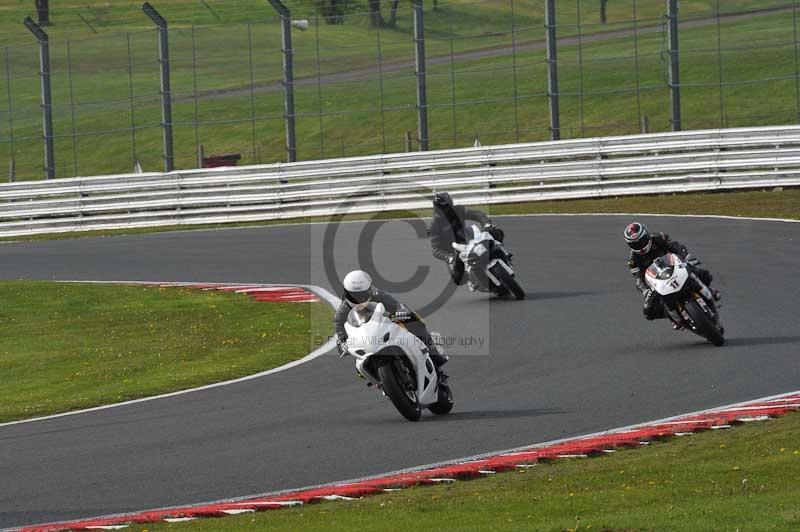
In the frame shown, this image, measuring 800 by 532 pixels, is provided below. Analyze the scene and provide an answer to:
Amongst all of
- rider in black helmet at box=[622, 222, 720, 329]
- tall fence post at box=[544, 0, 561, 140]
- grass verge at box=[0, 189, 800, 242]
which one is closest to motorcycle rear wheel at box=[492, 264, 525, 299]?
rider in black helmet at box=[622, 222, 720, 329]

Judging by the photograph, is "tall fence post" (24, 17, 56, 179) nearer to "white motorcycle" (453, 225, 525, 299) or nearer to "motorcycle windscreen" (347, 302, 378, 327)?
"white motorcycle" (453, 225, 525, 299)

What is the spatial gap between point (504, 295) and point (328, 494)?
9911 mm

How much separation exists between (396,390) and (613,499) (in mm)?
3704

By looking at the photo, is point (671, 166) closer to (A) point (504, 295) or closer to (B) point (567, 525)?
(A) point (504, 295)

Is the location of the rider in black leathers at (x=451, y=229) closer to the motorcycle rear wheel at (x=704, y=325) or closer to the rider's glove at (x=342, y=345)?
the motorcycle rear wheel at (x=704, y=325)

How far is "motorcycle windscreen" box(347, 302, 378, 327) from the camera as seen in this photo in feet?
38.8

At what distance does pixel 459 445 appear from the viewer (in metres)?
10.8

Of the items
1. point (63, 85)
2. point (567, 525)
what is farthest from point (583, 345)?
point (63, 85)

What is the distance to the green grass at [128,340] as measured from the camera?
Result: 15.0m

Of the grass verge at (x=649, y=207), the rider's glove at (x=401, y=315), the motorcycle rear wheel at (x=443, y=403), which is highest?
the grass verge at (x=649, y=207)

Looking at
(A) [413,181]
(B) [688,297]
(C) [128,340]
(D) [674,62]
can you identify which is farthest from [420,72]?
(B) [688,297]

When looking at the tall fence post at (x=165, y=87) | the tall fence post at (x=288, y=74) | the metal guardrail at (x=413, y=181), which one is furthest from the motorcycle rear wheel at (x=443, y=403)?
the tall fence post at (x=165, y=87)

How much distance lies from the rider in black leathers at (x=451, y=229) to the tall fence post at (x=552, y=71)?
12034 millimetres

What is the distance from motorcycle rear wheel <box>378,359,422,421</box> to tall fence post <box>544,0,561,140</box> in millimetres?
19485
